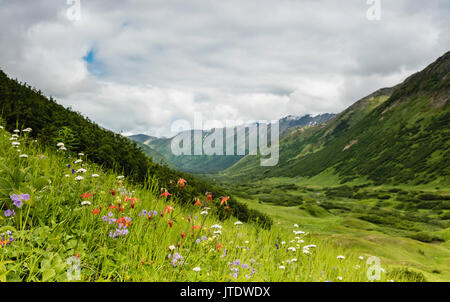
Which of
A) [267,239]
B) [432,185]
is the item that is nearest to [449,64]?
[432,185]

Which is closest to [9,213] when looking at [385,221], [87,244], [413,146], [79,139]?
[87,244]

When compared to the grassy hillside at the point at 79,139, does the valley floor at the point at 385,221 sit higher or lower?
lower

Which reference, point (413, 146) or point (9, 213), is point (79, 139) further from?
point (413, 146)

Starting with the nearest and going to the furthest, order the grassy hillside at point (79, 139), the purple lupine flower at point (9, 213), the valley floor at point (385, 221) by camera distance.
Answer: the purple lupine flower at point (9, 213)
the grassy hillside at point (79, 139)
the valley floor at point (385, 221)

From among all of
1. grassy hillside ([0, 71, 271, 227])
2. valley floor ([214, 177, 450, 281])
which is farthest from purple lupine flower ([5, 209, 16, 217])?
valley floor ([214, 177, 450, 281])

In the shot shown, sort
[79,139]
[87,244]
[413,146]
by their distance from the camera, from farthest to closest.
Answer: [413,146] → [79,139] → [87,244]

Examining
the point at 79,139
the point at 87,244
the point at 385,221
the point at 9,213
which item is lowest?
the point at 385,221

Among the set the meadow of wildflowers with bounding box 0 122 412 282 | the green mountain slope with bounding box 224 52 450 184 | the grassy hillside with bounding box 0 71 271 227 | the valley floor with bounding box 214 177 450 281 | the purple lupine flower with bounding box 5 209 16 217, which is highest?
the green mountain slope with bounding box 224 52 450 184

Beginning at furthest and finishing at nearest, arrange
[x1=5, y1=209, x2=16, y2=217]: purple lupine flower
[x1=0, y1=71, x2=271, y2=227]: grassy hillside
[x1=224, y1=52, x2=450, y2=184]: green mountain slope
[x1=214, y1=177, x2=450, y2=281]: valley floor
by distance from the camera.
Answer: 1. [x1=224, y1=52, x2=450, y2=184]: green mountain slope
2. [x1=214, y1=177, x2=450, y2=281]: valley floor
3. [x1=0, y1=71, x2=271, y2=227]: grassy hillside
4. [x1=5, y1=209, x2=16, y2=217]: purple lupine flower

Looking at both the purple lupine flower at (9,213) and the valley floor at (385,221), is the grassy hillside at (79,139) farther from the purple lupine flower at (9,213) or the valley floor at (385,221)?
the valley floor at (385,221)

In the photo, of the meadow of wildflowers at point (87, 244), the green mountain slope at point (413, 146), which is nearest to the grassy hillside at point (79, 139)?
the meadow of wildflowers at point (87, 244)

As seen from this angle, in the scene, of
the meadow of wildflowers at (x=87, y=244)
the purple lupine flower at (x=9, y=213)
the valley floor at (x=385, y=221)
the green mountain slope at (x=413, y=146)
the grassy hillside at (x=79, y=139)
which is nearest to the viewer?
the meadow of wildflowers at (x=87, y=244)

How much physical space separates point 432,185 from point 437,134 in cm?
5290

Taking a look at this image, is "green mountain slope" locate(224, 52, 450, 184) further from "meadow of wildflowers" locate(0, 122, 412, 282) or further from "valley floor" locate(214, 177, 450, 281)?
"meadow of wildflowers" locate(0, 122, 412, 282)
